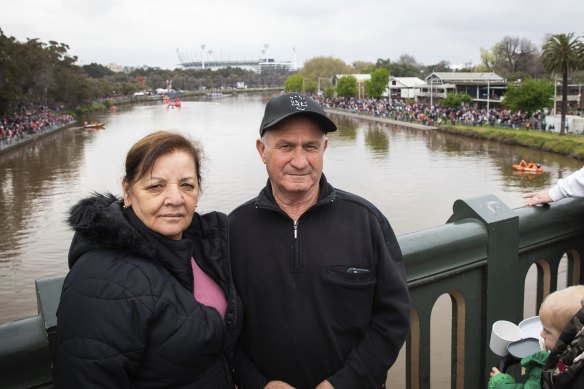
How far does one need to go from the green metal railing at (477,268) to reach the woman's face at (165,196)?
36.2 inches

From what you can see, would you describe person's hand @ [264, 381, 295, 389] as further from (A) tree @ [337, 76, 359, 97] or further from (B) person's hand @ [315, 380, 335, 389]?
(A) tree @ [337, 76, 359, 97]

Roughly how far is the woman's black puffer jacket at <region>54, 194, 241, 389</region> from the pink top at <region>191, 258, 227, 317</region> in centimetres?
2

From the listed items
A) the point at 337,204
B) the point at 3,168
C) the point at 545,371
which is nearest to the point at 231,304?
the point at 337,204

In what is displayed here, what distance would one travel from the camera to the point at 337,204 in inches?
77.0

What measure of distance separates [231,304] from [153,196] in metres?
0.40

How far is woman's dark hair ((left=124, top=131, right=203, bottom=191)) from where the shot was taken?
5.48ft

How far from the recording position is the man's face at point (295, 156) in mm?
1931

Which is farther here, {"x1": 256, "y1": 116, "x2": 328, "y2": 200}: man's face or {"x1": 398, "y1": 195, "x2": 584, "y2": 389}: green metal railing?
{"x1": 398, "y1": 195, "x2": 584, "y2": 389}: green metal railing

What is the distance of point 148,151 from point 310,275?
2.10 ft

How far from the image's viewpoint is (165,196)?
5.50 ft

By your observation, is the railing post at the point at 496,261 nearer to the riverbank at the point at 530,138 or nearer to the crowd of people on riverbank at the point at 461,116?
the riverbank at the point at 530,138

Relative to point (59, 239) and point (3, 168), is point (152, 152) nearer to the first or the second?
point (59, 239)

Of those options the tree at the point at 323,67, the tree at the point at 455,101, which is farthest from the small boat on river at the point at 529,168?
the tree at the point at 323,67

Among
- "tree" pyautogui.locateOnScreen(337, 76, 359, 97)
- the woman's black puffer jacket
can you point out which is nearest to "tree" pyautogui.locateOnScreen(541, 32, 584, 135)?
the woman's black puffer jacket
